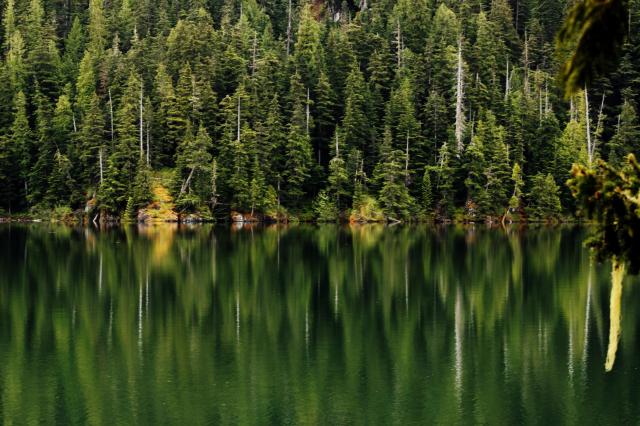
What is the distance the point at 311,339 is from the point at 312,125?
72599 mm

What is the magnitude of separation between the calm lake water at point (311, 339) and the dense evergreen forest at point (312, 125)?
124 ft

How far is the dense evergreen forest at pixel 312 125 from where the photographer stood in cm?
9131

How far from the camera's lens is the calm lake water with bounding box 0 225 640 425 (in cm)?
2011

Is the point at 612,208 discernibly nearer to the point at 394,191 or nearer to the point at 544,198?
the point at 394,191

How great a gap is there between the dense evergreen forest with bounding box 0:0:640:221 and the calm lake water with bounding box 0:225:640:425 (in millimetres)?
37683

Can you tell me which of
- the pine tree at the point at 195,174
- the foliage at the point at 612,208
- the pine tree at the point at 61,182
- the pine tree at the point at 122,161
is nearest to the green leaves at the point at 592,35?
the foliage at the point at 612,208

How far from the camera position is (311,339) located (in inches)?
1100

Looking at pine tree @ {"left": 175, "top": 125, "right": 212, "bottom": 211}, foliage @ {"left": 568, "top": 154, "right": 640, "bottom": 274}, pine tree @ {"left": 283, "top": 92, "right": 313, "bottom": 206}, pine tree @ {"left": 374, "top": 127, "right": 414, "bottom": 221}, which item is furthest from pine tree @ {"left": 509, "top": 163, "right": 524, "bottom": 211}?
foliage @ {"left": 568, "top": 154, "right": 640, "bottom": 274}

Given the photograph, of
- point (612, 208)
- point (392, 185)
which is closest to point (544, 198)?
point (392, 185)

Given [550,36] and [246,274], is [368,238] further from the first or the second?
[550,36]

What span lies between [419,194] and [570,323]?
6433 cm

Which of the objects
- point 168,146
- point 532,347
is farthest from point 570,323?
point 168,146

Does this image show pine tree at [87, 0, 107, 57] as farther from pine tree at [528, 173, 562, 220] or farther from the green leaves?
the green leaves

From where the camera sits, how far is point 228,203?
92.6 metres
